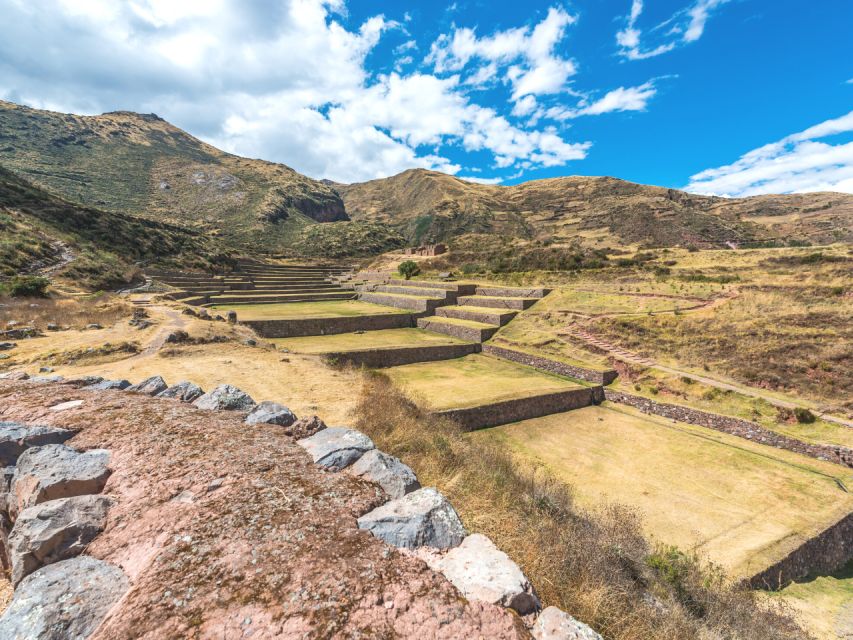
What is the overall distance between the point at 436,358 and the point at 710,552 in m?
14.3

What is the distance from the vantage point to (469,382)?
15859mm

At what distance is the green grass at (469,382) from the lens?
13188mm

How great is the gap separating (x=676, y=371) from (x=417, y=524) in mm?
16712

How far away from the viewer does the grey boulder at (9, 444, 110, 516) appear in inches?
130

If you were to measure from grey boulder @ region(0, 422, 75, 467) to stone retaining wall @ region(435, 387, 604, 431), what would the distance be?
859 centimetres

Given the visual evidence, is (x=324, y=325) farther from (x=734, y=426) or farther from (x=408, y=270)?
(x=408, y=270)

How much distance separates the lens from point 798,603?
22.0 feet

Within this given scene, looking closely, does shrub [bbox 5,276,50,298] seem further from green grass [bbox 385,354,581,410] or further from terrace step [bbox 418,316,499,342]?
terrace step [bbox 418,316,499,342]

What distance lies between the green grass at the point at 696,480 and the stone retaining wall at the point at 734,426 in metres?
0.33

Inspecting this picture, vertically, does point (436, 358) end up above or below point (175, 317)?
below

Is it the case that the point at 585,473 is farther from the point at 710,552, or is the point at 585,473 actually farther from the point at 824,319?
the point at 824,319

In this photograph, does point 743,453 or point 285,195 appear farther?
point 285,195

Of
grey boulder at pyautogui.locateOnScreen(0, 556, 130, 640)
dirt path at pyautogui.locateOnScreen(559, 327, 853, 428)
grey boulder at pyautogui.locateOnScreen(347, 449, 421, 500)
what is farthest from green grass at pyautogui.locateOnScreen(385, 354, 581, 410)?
grey boulder at pyautogui.locateOnScreen(0, 556, 130, 640)

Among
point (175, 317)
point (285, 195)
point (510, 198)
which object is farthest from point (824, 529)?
point (510, 198)
